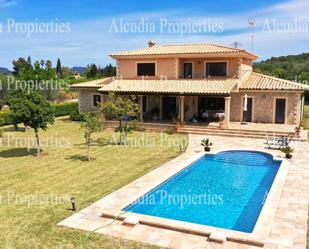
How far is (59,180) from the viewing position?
15.7 meters

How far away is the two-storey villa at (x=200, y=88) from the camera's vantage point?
28531 millimetres

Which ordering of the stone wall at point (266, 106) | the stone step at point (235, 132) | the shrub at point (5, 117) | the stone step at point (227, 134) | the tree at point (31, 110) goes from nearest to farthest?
1. the tree at point (31, 110)
2. the stone step at point (235, 132)
3. the stone step at point (227, 134)
4. the stone wall at point (266, 106)
5. the shrub at point (5, 117)

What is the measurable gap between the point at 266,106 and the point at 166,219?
21145 mm

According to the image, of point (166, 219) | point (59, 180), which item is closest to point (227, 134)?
point (59, 180)

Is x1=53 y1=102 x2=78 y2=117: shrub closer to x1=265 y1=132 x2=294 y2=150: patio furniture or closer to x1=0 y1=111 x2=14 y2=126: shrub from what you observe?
x1=0 y1=111 x2=14 y2=126: shrub

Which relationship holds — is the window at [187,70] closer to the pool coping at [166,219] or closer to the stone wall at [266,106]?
the stone wall at [266,106]

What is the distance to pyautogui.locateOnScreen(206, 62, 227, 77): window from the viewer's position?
31328 mm

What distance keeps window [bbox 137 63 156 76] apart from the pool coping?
55.1 ft

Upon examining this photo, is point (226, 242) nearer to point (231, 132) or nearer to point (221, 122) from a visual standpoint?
point (231, 132)

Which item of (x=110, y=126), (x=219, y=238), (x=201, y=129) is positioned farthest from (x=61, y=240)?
(x=110, y=126)

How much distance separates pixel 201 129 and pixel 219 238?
18.5 meters

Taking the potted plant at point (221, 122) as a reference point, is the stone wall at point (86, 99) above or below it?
above

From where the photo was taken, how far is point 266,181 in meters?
16.1

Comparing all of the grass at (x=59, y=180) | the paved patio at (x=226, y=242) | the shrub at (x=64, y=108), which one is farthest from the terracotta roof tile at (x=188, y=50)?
the paved patio at (x=226, y=242)
